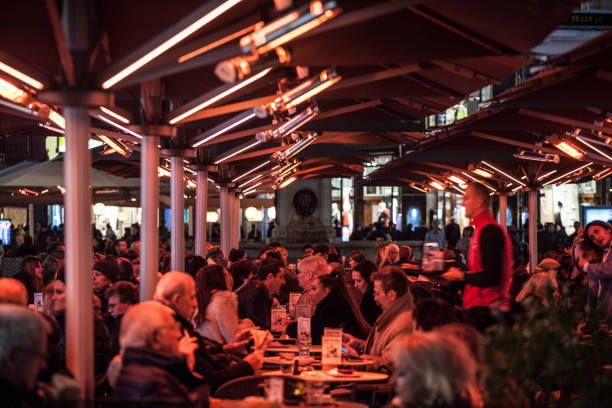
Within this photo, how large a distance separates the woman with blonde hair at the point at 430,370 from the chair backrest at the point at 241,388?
249 centimetres

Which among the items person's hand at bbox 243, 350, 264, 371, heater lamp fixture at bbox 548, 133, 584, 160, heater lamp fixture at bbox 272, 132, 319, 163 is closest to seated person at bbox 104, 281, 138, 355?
person's hand at bbox 243, 350, 264, 371

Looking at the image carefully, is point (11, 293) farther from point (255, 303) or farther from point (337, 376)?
point (255, 303)

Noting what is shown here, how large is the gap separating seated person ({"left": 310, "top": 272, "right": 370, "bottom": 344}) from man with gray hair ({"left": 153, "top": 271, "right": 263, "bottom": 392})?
1.26 m

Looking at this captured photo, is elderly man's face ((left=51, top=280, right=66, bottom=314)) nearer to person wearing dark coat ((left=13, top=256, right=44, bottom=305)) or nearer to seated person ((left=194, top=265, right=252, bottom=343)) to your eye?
seated person ((left=194, top=265, right=252, bottom=343))

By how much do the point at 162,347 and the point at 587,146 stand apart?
9608mm

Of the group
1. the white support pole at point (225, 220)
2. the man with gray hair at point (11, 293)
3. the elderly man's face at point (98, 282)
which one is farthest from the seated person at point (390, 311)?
the white support pole at point (225, 220)

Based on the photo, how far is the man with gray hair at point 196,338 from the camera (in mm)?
6062

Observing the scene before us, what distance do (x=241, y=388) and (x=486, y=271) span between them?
197cm

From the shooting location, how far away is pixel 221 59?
5.92m

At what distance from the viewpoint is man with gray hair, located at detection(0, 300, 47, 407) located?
166 inches

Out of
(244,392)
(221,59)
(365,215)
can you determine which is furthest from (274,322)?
(365,215)

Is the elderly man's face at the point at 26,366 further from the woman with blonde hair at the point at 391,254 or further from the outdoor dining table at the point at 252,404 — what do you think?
the woman with blonde hair at the point at 391,254

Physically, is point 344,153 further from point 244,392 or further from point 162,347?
point 162,347

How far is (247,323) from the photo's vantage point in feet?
28.6
